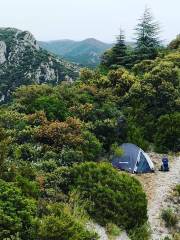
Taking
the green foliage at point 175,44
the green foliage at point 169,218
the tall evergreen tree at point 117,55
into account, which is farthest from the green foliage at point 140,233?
the green foliage at point 175,44

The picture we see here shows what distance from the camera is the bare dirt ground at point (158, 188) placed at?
20.1 meters

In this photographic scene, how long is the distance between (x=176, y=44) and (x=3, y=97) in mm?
46781

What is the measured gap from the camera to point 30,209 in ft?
52.6

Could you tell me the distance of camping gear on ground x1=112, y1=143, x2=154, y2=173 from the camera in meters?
26.0

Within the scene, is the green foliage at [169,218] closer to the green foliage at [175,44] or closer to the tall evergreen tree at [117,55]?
the tall evergreen tree at [117,55]

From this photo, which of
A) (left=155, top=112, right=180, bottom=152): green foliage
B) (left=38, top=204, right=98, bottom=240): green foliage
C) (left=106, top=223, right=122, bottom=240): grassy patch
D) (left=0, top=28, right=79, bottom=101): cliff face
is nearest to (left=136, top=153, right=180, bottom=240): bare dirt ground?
(left=155, top=112, right=180, bottom=152): green foliage

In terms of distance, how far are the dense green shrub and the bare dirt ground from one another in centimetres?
92

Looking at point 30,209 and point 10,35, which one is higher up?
point 10,35

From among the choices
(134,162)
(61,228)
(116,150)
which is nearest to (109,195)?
(61,228)

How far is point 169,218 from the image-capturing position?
20.5 meters

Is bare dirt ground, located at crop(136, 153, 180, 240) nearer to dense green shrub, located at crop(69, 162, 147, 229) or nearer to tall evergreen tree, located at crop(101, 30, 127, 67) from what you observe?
dense green shrub, located at crop(69, 162, 147, 229)

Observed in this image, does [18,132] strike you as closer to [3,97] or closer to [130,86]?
[130,86]

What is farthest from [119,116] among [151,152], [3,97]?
[3,97]

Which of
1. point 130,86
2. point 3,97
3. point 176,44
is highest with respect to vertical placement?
point 176,44
